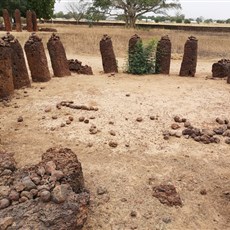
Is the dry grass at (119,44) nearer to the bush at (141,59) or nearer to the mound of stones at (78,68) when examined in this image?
the bush at (141,59)

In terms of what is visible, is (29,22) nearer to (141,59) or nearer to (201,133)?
(141,59)

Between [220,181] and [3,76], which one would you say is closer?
[220,181]

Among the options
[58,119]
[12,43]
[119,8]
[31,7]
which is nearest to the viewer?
[58,119]

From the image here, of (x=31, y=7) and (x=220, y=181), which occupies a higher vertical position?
(x=31, y=7)

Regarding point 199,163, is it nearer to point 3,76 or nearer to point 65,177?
point 65,177

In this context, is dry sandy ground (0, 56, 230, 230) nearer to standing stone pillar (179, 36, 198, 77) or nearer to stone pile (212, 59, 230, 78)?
standing stone pillar (179, 36, 198, 77)

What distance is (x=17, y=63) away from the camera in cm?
884

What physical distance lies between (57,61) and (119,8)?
64.5ft

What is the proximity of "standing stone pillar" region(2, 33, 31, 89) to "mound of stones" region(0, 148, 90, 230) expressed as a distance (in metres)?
5.18

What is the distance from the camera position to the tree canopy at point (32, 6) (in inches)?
965

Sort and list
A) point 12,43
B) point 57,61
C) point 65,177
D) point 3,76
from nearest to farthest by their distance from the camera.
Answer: point 65,177, point 3,76, point 12,43, point 57,61

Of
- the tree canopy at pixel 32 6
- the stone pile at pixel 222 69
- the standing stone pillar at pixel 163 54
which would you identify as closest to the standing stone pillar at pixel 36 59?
the standing stone pillar at pixel 163 54

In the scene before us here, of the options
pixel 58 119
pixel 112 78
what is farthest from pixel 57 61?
pixel 58 119

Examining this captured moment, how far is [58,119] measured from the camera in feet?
22.9
